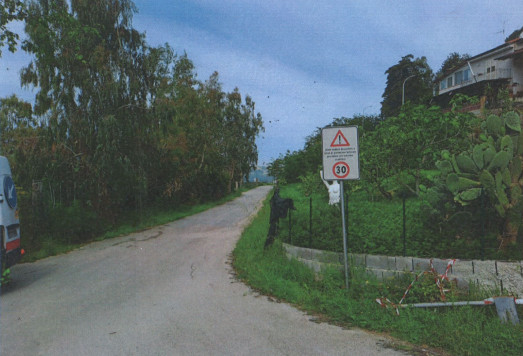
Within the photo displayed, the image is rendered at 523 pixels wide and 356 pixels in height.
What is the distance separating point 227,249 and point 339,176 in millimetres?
6863

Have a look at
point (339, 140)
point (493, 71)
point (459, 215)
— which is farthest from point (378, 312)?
point (493, 71)

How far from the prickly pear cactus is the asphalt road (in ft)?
12.0

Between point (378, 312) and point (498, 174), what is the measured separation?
3.52 meters

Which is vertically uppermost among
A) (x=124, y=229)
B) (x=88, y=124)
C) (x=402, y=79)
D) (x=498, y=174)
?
(x=402, y=79)

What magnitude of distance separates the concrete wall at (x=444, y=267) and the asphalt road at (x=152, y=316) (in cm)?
174

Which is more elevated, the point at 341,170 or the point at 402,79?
the point at 402,79

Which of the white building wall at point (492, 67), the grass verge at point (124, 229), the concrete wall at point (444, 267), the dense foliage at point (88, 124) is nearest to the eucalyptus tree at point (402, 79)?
the white building wall at point (492, 67)

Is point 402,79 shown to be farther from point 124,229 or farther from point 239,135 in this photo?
point 124,229

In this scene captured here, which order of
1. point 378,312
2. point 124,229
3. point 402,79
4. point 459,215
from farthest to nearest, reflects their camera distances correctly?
point 402,79
point 124,229
point 459,215
point 378,312

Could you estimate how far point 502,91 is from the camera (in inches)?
452

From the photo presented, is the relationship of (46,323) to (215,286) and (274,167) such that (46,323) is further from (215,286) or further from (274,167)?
(274,167)

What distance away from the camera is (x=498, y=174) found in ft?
22.9

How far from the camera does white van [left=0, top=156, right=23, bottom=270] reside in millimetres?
7926

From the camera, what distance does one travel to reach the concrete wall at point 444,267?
5969 millimetres
